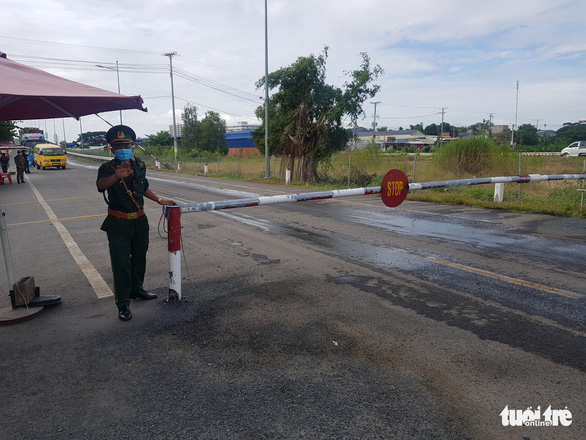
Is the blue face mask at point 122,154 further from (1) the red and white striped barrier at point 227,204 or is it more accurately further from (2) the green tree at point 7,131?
(2) the green tree at point 7,131

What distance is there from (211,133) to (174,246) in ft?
223

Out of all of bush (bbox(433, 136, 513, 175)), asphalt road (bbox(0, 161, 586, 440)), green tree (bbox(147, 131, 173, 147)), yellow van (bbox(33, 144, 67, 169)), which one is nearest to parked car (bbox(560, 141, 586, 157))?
bush (bbox(433, 136, 513, 175))

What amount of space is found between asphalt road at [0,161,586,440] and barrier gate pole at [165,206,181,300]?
19 centimetres

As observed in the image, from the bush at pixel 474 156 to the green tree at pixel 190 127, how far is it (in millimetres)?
54885

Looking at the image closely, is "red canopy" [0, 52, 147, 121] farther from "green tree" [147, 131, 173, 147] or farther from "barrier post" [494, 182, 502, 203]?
"green tree" [147, 131, 173, 147]

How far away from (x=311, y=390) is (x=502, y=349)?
1779mm

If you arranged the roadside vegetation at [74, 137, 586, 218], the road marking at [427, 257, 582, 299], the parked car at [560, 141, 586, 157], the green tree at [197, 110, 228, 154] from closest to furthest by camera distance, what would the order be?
the road marking at [427, 257, 582, 299]
the roadside vegetation at [74, 137, 586, 218]
the parked car at [560, 141, 586, 157]
the green tree at [197, 110, 228, 154]

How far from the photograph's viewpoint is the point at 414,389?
3.22 metres

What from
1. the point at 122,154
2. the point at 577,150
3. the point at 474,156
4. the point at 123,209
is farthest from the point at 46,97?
the point at 577,150

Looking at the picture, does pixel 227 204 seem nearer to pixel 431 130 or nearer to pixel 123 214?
pixel 123 214

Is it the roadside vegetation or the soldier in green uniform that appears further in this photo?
the roadside vegetation

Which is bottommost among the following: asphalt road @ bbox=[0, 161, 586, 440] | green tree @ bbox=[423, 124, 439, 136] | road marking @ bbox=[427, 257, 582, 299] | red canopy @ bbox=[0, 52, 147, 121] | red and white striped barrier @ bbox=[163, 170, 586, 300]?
asphalt road @ bbox=[0, 161, 586, 440]

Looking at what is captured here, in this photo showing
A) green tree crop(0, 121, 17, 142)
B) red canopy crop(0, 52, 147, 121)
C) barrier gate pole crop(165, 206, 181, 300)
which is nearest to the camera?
red canopy crop(0, 52, 147, 121)

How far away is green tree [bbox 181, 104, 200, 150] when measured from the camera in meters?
71.6
